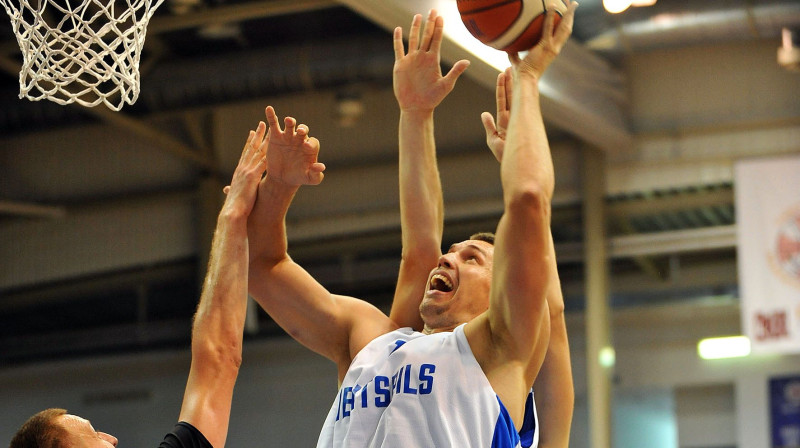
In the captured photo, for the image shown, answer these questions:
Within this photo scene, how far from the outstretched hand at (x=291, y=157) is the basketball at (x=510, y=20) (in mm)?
693

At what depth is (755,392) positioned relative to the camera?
1198cm

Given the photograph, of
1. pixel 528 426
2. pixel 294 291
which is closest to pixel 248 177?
pixel 294 291

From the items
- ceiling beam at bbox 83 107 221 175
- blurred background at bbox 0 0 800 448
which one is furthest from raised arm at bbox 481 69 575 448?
ceiling beam at bbox 83 107 221 175

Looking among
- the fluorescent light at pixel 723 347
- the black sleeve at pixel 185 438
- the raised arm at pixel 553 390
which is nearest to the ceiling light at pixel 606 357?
the fluorescent light at pixel 723 347

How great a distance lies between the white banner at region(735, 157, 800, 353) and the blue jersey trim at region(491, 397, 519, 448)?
720 cm

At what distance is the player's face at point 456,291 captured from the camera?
12.4 feet

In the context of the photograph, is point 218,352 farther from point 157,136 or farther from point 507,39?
point 157,136

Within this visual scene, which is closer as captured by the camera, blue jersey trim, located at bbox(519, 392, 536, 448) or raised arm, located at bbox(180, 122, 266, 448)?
raised arm, located at bbox(180, 122, 266, 448)

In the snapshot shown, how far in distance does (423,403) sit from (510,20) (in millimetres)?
1233

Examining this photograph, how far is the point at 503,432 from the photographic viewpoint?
3.30 meters

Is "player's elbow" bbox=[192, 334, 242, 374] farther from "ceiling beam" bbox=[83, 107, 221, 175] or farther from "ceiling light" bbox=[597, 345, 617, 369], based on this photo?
"ceiling light" bbox=[597, 345, 617, 369]

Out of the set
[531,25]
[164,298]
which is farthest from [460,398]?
[164,298]

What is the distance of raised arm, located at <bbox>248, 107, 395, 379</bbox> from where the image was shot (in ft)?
12.7

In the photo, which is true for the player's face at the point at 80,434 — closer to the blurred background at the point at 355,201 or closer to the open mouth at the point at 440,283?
the open mouth at the point at 440,283
